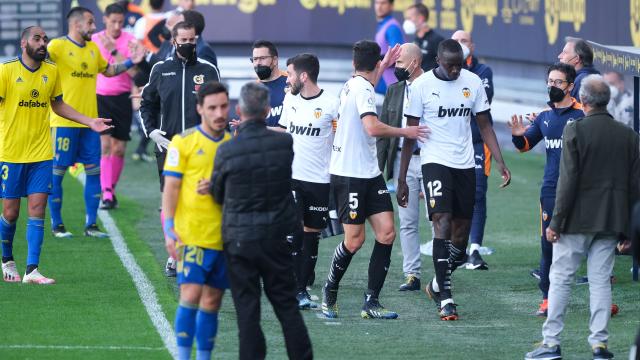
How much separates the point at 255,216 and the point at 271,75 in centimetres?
382

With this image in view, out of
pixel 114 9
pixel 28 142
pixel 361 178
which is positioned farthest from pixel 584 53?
pixel 114 9

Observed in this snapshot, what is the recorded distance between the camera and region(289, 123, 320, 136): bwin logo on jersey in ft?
35.8

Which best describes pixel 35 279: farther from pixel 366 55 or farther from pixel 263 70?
pixel 366 55

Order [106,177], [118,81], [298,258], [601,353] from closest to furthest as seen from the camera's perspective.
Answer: [601,353]
[298,258]
[106,177]
[118,81]

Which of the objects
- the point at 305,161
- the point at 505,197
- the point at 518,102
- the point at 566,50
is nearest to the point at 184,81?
the point at 305,161

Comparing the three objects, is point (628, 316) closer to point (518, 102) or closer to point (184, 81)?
point (184, 81)

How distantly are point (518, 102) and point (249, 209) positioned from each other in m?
16.0

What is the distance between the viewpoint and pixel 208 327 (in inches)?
331

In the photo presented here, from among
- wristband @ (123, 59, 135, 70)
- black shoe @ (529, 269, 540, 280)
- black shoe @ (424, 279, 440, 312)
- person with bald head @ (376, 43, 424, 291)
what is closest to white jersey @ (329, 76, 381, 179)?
person with bald head @ (376, 43, 424, 291)

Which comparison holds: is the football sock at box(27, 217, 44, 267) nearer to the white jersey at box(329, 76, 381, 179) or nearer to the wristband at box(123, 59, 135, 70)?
the wristband at box(123, 59, 135, 70)

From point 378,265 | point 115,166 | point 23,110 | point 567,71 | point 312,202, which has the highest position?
point 567,71

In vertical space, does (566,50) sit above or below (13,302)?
above

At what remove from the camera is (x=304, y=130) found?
1093cm

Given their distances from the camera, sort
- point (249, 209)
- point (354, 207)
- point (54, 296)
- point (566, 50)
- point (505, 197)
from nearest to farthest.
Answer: point (249, 209) → point (354, 207) → point (54, 296) → point (566, 50) → point (505, 197)
